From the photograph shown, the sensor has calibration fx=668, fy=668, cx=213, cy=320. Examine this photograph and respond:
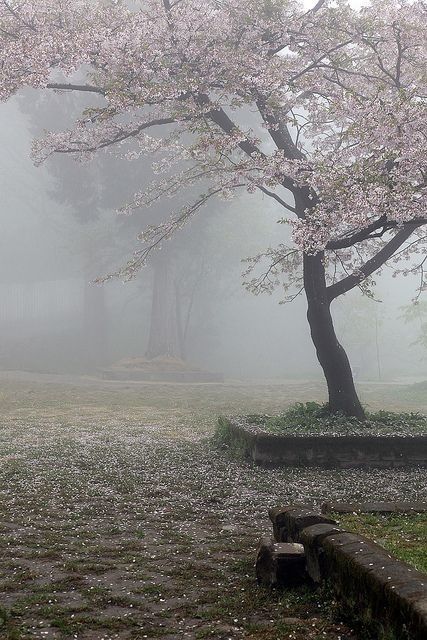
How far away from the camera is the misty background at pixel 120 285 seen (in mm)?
38406

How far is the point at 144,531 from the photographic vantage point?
7359mm

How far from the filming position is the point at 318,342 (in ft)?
47.4

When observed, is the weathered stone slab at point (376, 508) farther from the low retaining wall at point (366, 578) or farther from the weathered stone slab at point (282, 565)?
the weathered stone slab at point (282, 565)

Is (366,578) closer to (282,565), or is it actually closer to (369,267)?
(282,565)

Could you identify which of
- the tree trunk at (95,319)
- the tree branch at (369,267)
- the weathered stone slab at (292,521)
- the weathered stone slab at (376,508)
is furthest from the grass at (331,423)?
the tree trunk at (95,319)

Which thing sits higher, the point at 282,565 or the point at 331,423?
the point at 331,423

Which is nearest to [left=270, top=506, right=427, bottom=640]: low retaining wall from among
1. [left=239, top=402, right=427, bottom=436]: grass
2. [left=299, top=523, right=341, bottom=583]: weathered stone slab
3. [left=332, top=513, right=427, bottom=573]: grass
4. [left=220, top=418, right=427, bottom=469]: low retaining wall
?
[left=299, top=523, right=341, bottom=583]: weathered stone slab

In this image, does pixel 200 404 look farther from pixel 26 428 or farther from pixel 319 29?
pixel 319 29

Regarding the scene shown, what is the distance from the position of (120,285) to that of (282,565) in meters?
56.4

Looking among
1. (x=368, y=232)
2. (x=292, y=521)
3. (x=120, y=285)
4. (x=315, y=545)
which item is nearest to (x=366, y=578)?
(x=315, y=545)

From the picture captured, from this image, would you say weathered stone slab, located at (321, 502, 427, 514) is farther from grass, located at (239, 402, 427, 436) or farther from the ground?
grass, located at (239, 402, 427, 436)

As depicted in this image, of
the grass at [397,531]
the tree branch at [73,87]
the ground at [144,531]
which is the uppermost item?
the tree branch at [73,87]

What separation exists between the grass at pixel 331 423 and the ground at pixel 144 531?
1.17m

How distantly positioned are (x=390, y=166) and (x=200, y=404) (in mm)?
13171
